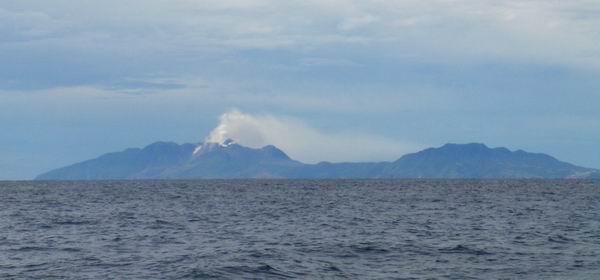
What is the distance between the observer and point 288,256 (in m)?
42.7

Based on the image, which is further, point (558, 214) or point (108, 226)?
point (558, 214)

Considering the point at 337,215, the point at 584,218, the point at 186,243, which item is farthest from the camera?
the point at 337,215

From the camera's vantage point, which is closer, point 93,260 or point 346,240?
point 93,260

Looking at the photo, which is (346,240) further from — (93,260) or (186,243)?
(93,260)

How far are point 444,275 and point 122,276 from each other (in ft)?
45.0

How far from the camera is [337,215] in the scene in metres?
76.1

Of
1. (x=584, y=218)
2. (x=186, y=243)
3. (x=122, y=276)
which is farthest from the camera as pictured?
(x=584, y=218)

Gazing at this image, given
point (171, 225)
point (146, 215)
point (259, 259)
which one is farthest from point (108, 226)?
point (259, 259)

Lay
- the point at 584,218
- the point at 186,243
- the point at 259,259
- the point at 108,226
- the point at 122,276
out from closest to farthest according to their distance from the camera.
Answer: the point at 122,276
the point at 259,259
the point at 186,243
the point at 108,226
the point at 584,218

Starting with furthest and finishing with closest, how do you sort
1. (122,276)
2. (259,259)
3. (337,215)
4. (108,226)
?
(337,215) → (108,226) → (259,259) → (122,276)

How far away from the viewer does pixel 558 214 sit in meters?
76.2

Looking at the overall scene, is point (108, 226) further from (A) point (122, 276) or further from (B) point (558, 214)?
(B) point (558, 214)

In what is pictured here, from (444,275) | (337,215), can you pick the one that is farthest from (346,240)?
(337,215)

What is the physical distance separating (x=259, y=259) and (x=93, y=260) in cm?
801
